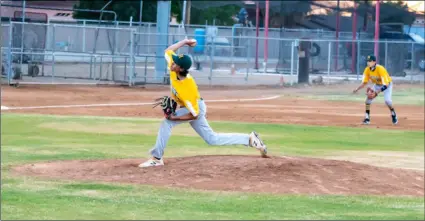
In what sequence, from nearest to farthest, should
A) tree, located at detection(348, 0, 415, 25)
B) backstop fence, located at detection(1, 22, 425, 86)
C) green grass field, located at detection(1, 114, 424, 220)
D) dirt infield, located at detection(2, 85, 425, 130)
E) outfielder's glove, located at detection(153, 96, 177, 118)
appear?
1. green grass field, located at detection(1, 114, 424, 220)
2. outfielder's glove, located at detection(153, 96, 177, 118)
3. dirt infield, located at detection(2, 85, 425, 130)
4. backstop fence, located at detection(1, 22, 425, 86)
5. tree, located at detection(348, 0, 415, 25)

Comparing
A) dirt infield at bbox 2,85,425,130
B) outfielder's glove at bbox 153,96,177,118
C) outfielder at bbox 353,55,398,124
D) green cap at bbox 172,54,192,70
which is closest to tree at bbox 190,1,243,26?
dirt infield at bbox 2,85,425,130

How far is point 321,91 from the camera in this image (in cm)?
3634

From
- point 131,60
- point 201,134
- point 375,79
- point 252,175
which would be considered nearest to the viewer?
point 252,175

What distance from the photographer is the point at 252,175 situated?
12.0m

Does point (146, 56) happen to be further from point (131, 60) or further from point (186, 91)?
point (186, 91)

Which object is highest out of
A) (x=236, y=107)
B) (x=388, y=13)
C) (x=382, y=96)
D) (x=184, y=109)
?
(x=388, y=13)

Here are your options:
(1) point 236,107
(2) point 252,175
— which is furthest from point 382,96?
(2) point 252,175

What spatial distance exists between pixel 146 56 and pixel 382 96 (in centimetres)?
933

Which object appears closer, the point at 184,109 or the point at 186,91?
the point at 186,91

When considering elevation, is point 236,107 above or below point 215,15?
below

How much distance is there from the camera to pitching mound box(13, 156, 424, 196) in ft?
37.9

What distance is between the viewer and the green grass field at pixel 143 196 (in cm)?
941

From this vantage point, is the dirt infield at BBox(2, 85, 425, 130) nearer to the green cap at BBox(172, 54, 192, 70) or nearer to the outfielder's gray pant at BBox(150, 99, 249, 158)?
the outfielder's gray pant at BBox(150, 99, 249, 158)

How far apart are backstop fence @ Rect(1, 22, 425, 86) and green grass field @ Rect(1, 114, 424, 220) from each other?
46.0 feet
